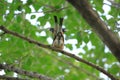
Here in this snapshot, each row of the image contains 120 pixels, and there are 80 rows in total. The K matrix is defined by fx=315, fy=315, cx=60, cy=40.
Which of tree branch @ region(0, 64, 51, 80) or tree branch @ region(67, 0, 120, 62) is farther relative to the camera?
tree branch @ region(0, 64, 51, 80)

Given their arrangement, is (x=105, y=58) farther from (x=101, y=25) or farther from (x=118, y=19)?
(x=101, y=25)

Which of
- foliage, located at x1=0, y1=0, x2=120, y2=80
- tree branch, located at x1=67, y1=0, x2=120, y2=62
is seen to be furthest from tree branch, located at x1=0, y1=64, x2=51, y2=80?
tree branch, located at x1=67, y1=0, x2=120, y2=62

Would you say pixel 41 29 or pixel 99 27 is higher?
pixel 41 29

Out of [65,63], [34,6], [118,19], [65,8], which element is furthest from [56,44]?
[65,63]

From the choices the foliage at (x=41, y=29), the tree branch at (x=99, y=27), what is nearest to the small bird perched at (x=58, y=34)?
the foliage at (x=41, y=29)

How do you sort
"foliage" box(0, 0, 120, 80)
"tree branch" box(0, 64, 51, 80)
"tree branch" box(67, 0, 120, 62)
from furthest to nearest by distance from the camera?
"foliage" box(0, 0, 120, 80)
"tree branch" box(0, 64, 51, 80)
"tree branch" box(67, 0, 120, 62)

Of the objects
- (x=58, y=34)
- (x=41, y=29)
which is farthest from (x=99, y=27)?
(x=41, y=29)

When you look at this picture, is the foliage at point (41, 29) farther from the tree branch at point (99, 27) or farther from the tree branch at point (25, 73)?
the tree branch at point (99, 27)

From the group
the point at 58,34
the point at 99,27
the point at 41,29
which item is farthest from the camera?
the point at 41,29

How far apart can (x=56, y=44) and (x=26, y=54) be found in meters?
1.00

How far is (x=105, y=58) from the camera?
515 cm

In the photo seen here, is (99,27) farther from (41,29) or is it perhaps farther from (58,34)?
(41,29)

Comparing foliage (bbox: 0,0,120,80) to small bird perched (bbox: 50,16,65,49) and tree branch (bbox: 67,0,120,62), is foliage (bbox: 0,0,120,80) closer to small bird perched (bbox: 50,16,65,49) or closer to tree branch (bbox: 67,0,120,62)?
small bird perched (bbox: 50,16,65,49)

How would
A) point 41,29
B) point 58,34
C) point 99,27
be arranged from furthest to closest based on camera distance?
1. point 41,29
2. point 58,34
3. point 99,27
